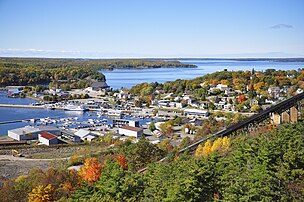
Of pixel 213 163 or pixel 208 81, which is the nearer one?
pixel 213 163

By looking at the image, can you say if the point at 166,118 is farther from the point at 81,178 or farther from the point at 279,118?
the point at 81,178

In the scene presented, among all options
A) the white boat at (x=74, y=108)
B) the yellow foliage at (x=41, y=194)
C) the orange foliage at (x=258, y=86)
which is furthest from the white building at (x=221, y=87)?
the yellow foliage at (x=41, y=194)

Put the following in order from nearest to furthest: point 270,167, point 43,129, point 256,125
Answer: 1. point 270,167
2. point 256,125
3. point 43,129

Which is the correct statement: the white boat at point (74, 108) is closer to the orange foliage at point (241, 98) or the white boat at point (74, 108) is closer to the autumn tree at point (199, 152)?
the orange foliage at point (241, 98)

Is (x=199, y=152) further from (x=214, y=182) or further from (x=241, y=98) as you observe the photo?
(x=241, y=98)

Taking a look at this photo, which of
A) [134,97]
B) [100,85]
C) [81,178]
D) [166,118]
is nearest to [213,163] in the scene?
[81,178]

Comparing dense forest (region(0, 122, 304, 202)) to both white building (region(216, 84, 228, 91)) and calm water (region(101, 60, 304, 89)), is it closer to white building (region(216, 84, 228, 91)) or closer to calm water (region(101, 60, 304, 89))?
white building (region(216, 84, 228, 91))
